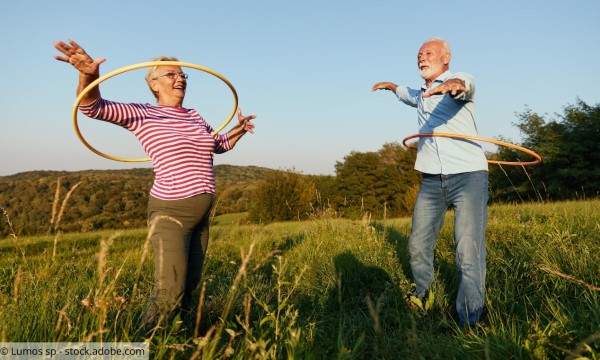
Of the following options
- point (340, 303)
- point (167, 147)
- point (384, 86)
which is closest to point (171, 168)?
point (167, 147)

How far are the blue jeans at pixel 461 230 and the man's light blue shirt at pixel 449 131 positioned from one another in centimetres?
9

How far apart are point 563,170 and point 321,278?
34.7 m

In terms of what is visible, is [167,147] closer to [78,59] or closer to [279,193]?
[78,59]

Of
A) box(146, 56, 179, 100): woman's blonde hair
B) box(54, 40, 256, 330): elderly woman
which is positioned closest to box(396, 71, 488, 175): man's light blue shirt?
box(54, 40, 256, 330): elderly woman

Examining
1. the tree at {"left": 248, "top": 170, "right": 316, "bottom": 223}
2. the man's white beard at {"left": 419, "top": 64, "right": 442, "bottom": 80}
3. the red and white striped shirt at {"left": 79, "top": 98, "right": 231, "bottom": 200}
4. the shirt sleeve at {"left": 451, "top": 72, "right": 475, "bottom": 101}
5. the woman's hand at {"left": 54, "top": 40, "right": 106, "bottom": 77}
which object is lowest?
the tree at {"left": 248, "top": 170, "right": 316, "bottom": 223}

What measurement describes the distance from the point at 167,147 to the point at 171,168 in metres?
0.15

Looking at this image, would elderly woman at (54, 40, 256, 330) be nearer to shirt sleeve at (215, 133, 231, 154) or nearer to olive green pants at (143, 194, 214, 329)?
olive green pants at (143, 194, 214, 329)

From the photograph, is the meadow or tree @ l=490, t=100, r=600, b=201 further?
tree @ l=490, t=100, r=600, b=201

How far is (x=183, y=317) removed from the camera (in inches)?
124

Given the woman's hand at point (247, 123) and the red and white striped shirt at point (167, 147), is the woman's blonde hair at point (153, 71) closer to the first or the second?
the red and white striped shirt at point (167, 147)

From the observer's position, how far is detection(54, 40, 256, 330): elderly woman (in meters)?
2.67

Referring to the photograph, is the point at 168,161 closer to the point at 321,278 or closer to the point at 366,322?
the point at 366,322

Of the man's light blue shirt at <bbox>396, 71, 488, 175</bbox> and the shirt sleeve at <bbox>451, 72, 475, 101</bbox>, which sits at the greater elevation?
the shirt sleeve at <bbox>451, 72, 475, 101</bbox>

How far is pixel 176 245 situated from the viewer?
2.83m
